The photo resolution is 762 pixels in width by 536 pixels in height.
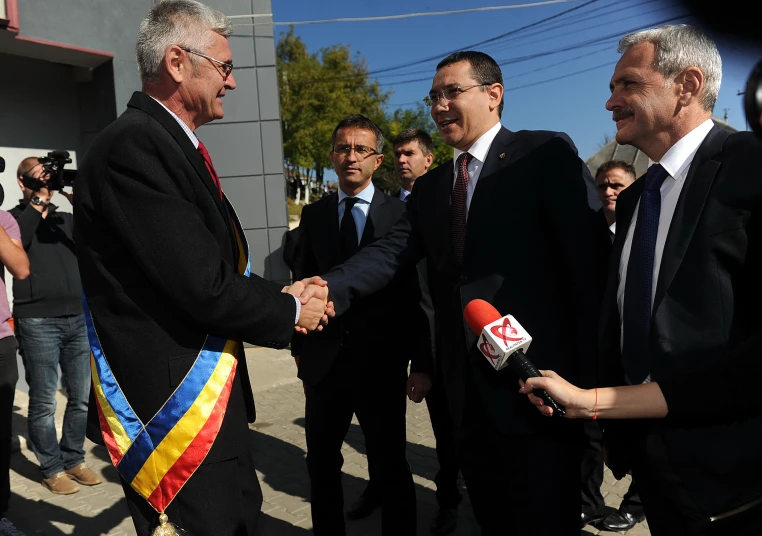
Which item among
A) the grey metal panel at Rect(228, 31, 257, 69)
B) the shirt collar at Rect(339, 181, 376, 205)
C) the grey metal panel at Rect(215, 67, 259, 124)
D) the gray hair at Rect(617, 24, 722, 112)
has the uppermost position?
the grey metal panel at Rect(228, 31, 257, 69)

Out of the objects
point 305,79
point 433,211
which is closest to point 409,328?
point 433,211

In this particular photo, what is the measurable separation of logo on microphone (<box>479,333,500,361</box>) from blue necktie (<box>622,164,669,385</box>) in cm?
38

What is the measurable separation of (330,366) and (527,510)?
1315 mm

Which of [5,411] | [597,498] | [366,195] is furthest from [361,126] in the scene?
[5,411]

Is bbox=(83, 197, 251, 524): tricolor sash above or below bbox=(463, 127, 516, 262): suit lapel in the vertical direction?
below

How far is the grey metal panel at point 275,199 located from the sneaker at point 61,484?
15.9 feet

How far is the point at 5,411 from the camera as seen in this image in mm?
4027

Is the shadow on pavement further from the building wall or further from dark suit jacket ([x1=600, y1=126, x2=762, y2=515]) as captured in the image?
the building wall

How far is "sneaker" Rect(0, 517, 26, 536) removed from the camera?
3.79m

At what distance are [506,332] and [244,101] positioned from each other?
760cm

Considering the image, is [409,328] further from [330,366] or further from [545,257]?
[545,257]

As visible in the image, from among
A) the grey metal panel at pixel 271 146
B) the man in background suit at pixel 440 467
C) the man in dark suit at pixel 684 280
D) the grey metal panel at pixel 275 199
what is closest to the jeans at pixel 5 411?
the man in background suit at pixel 440 467

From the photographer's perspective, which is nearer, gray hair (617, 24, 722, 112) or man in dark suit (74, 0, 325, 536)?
gray hair (617, 24, 722, 112)

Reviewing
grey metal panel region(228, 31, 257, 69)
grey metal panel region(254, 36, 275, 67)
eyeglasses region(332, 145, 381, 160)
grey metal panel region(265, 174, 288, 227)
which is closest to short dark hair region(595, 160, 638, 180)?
eyeglasses region(332, 145, 381, 160)
